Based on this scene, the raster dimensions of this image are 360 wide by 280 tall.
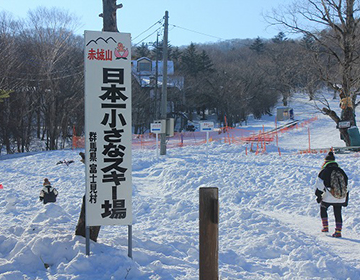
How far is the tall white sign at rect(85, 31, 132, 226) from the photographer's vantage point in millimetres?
4949

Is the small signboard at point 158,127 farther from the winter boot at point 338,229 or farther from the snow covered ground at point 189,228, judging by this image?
the winter boot at point 338,229

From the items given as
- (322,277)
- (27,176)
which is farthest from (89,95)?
(27,176)

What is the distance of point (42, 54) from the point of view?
31031mm

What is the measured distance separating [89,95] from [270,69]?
5392cm

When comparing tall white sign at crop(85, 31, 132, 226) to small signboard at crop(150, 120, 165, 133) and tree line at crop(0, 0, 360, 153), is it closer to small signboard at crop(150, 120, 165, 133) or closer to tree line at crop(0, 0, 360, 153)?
tree line at crop(0, 0, 360, 153)

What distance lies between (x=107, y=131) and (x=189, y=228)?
12.1 ft

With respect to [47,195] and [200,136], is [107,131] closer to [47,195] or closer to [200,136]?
[47,195]

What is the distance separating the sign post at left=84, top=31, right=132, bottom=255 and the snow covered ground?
603mm

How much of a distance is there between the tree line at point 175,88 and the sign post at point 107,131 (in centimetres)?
213

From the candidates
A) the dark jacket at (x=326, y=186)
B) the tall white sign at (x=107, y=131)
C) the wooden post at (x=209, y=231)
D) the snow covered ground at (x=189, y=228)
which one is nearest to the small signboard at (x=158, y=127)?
the snow covered ground at (x=189, y=228)

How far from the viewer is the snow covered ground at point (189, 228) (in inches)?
190

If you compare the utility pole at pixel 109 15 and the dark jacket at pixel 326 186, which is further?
the dark jacket at pixel 326 186

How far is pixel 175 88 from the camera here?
45.3 m

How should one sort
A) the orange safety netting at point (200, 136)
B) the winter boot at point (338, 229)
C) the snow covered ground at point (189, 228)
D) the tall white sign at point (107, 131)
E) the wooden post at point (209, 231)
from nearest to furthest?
the wooden post at point (209, 231), the snow covered ground at point (189, 228), the tall white sign at point (107, 131), the winter boot at point (338, 229), the orange safety netting at point (200, 136)
